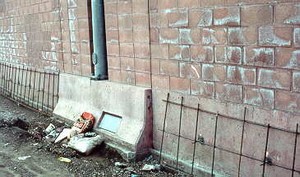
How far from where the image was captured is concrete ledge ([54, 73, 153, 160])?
5.43m

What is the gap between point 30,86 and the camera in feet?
30.2

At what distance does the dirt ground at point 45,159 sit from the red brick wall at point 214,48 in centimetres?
108

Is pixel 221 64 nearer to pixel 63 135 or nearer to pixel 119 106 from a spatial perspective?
pixel 119 106

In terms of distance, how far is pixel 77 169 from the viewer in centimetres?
534

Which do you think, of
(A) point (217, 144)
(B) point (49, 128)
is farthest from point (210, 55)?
(B) point (49, 128)

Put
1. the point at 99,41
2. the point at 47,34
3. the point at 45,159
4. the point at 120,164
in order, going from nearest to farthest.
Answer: the point at 120,164
the point at 45,159
the point at 99,41
the point at 47,34

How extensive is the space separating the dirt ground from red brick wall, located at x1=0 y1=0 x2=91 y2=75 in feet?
4.15

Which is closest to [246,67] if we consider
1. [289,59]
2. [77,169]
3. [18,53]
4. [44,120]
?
[289,59]

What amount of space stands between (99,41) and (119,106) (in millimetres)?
1153

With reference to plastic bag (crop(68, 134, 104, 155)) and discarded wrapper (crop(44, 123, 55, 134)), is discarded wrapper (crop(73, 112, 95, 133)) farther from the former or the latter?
discarded wrapper (crop(44, 123, 55, 134))

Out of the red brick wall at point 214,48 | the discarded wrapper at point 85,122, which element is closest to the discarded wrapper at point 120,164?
the red brick wall at point 214,48

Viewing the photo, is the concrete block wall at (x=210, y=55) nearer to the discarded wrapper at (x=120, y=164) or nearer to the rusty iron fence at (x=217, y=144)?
the rusty iron fence at (x=217, y=144)

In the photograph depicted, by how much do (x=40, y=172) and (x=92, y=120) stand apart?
138cm

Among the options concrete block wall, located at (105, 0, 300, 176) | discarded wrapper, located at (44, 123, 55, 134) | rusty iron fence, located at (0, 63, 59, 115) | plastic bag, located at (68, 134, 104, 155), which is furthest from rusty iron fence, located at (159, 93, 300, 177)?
rusty iron fence, located at (0, 63, 59, 115)
